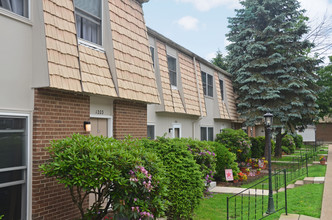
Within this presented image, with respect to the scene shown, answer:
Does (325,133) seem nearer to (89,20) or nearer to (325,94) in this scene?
(325,94)

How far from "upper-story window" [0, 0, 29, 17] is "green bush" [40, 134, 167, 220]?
2.50 metres

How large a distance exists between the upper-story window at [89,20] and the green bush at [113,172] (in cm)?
303

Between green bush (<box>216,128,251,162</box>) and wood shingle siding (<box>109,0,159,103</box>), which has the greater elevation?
wood shingle siding (<box>109,0,159,103</box>)

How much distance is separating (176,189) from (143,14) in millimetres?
5687

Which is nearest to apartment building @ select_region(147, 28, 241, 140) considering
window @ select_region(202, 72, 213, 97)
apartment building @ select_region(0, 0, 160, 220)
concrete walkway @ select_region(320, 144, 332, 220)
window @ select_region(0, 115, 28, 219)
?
window @ select_region(202, 72, 213, 97)

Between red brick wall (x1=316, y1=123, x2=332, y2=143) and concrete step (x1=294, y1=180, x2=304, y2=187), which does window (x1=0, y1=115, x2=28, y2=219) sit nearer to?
concrete step (x1=294, y1=180, x2=304, y2=187)

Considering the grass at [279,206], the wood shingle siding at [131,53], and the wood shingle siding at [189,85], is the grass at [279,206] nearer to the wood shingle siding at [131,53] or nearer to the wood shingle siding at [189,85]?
the wood shingle siding at [131,53]

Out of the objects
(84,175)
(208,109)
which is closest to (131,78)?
(84,175)

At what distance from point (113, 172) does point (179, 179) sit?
8.05ft

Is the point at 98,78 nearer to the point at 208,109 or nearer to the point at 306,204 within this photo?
the point at 306,204

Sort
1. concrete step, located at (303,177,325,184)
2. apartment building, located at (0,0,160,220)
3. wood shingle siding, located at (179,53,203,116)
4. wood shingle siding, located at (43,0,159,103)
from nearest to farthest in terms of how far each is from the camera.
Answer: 1. apartment building, located at (0,0,160,220)
2. wood shingle siding, located at (43,0,159,103)
3. concrete step, located at (303,177,325,184)
4. wood shingle siding, located at (179,53,203,116)

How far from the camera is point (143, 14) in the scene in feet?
33.2

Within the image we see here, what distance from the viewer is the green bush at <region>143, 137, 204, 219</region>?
721 centimetres

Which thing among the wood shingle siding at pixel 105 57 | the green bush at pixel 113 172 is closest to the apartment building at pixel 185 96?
the wood shingle siding at pixel 105 57
